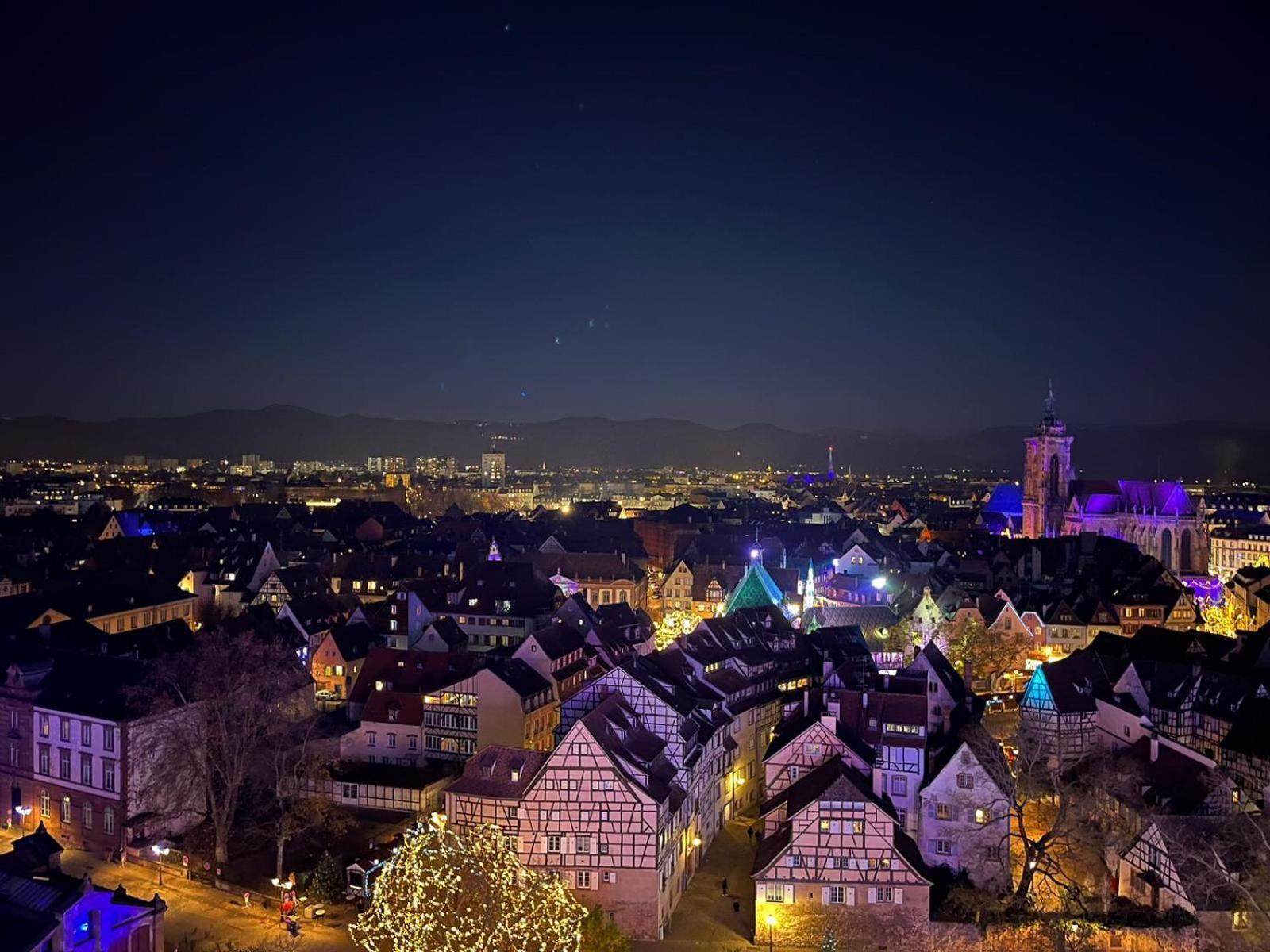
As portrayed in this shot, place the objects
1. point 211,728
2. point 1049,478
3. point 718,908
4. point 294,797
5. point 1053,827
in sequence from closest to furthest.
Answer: point 718,908, point 1053,827, point 294,797, point 211,728, point 1049,478

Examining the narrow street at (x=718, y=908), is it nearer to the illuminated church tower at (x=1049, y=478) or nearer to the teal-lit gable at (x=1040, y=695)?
the teal-lit gable at (x=1040, y=695)

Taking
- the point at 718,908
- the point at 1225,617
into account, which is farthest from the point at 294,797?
A: the point at 1225,617

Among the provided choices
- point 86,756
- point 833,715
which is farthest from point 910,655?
point 86,756

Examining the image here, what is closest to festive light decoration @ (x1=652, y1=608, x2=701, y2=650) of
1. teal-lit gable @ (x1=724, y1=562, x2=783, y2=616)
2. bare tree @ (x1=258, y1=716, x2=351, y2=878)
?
teal-lit gable @ (x1=724, y1=562, x2=783, y2=616)

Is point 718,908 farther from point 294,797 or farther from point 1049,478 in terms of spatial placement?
point 1049,478

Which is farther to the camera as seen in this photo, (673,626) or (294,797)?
(673,626)
